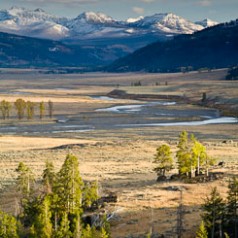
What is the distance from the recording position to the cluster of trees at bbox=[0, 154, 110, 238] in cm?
3994

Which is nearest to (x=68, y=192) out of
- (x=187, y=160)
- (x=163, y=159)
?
(x=187, y=160)

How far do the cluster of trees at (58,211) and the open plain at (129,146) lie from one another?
2.71 metres

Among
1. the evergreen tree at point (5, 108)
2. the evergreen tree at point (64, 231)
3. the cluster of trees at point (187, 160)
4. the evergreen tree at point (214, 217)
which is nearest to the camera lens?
the evergreen tree at point (64, 231)

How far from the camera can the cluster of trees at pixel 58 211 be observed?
3994cm

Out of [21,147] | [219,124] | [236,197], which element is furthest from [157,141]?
[236,197]

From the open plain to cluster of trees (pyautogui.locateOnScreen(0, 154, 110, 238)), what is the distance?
8.89 feet

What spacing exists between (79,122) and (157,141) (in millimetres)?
42675

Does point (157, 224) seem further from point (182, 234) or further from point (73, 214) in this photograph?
point (73, 214)

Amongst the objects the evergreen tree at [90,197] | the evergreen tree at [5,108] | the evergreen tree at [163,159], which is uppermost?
the evergreen tree at [5,108]

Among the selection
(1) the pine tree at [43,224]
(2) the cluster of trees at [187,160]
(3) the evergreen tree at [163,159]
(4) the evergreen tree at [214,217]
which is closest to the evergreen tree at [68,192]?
(1) the pine tree at [43,224]

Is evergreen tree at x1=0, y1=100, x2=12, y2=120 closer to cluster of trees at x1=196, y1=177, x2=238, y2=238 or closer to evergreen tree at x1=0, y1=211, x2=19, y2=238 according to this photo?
evergreen tree at x1=0, y1=211, x2=19, y2=238

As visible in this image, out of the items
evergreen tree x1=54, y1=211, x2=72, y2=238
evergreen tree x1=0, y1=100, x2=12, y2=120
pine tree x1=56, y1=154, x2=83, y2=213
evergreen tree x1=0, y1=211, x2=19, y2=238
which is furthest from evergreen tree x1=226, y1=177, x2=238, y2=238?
evergreen tree x1=0, y1=100, x2=12, y2=120

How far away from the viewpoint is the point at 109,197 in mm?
51625

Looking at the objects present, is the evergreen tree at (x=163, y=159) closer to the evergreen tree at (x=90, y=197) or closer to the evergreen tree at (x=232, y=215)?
the evergreen tree at (x=90, y=197)
